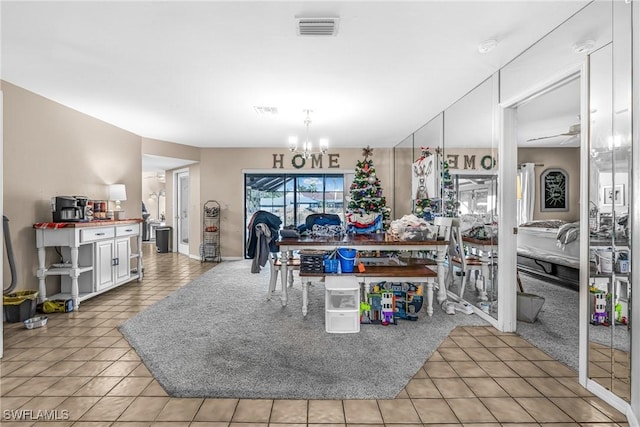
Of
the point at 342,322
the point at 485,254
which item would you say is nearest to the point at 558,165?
the point at 485,254

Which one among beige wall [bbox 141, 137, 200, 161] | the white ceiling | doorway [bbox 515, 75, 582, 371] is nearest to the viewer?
the white ceiling

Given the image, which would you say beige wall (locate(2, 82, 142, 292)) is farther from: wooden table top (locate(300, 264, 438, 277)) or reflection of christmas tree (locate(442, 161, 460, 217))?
reflection of christmas tree (locate(442, 161, 460, 217))

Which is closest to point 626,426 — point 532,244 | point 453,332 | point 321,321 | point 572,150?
point 453,332

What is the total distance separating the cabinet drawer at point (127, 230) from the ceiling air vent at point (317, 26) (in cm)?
382

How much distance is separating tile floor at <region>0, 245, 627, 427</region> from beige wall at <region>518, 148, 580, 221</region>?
488 centimetres

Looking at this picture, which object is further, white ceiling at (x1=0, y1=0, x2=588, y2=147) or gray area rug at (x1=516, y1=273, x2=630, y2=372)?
white ceiling at (x1=0, y1=0, x2=588, y2=147)

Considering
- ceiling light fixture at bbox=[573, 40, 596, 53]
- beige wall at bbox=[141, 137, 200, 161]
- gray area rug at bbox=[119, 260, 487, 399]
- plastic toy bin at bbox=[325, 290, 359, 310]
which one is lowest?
gray area rug at bbox=[119, 260, 487, 399]

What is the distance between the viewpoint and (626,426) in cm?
177

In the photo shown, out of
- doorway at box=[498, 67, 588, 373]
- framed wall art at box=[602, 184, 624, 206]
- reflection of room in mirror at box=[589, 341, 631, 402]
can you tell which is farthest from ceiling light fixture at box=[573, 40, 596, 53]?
reflection of room in mirror at box=[589, 341, 631, 402]

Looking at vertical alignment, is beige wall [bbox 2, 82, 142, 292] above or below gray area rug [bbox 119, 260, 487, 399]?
above

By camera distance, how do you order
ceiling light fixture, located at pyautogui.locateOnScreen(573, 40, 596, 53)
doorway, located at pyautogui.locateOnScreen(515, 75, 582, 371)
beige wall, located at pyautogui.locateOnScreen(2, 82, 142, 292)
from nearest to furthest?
ceiling light fixture, located at pyautogui.locateOnScreen(573, 40, 596, 53), doorway, located at pyautogui.locateOnScreen(515, 75, 582, 371), beige wall, located at pyautogui.locateOnScreen(2, 82, 142, 292)

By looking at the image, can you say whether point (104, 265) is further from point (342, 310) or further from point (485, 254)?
point (485, 254)

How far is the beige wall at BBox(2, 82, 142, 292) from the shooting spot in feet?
11.8

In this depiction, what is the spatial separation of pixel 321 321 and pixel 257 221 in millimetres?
1596
